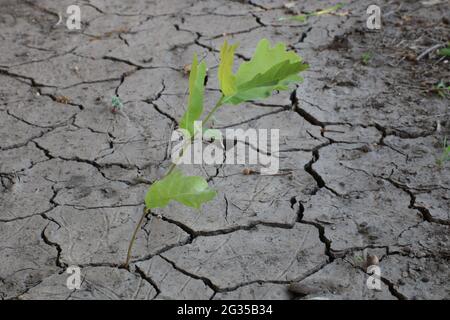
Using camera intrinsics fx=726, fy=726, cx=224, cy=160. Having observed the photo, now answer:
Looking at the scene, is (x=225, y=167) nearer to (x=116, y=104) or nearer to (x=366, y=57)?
(x=116, y=104)

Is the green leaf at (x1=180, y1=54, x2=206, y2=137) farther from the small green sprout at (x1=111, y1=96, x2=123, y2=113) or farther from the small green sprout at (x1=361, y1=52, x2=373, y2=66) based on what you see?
the small green sprout at (x1=361, y1=52, x2=373, y2=66)

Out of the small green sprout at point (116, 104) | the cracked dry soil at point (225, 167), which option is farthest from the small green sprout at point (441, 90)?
the small green sprout at point (116, 104)

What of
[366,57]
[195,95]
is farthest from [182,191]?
[366,57]

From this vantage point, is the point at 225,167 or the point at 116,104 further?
the point at 116,104

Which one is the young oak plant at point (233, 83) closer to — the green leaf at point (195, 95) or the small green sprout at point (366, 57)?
the green leaf at point (195, 95)

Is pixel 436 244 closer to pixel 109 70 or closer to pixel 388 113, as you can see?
pixel 388 113

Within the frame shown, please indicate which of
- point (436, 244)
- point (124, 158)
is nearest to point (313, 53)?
point (124, 158)
